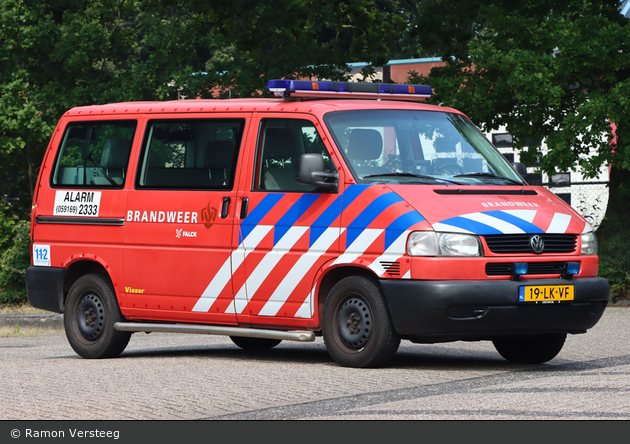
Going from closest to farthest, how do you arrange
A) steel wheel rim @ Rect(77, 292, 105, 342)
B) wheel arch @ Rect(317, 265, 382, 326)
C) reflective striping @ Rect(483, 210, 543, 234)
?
reflective striping @ Rect(483, 210, 543, 234)
wheel arch @ Rect(317, 265, 382, 326)
steel wheel rim @ Rect(77, 292, 105, 342)

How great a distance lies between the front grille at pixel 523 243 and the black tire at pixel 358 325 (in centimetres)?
99

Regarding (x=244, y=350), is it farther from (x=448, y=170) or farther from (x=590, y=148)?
(x=590, y=148)

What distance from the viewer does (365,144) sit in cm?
909

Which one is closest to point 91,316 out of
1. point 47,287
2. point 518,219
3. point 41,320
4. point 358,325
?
point 47,287

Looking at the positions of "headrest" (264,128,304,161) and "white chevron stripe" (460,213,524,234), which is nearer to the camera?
"white chevron stripe" (460,213,524,234)

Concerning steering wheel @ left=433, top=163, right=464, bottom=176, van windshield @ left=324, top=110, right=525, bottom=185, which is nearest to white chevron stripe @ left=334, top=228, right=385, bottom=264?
van windshield @ left=324, top=110, right=525, bottom=185

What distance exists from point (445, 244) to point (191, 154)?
2887 millimetres

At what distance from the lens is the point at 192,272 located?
985 centimetres

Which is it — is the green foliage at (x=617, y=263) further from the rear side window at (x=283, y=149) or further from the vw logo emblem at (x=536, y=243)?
the rear side window at (x=283, y=149)

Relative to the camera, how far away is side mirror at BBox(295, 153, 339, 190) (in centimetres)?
874

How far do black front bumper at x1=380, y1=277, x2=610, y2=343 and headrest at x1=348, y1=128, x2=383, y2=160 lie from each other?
117 centimetres

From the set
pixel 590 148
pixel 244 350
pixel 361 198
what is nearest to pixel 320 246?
pixel 361 198

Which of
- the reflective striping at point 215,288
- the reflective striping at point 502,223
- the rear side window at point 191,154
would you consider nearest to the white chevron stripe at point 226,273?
the reflective striping at point 215,288
